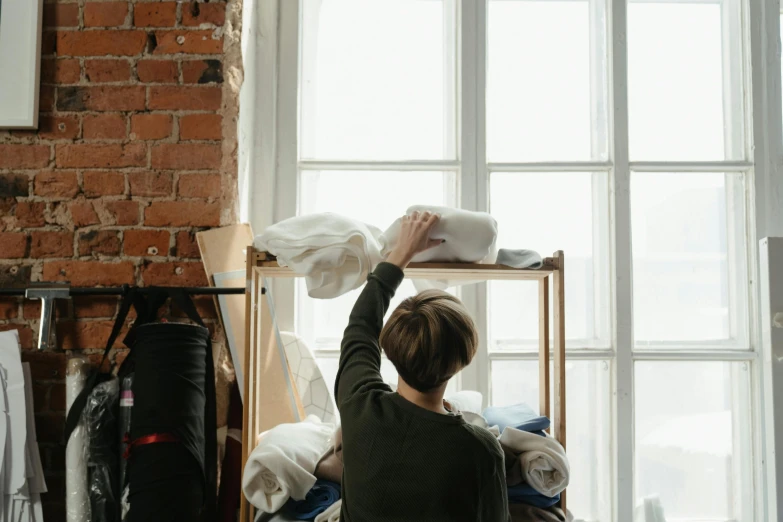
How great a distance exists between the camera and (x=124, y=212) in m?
1.70

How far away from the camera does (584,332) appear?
77.7 inches

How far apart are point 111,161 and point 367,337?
0.98m

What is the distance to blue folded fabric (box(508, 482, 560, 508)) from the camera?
1309mm

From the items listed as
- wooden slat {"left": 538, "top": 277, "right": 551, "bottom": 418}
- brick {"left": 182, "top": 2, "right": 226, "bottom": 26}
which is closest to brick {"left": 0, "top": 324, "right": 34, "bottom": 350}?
brick {"left": 182, "top": 2, "right": 226, "bottom": 26}

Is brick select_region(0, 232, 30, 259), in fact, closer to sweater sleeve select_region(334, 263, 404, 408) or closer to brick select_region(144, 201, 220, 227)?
brick select_region(144, 201, 220, 227)

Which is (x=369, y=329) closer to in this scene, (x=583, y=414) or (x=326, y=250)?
(x=326, y=250)

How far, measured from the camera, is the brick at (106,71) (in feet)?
5.65

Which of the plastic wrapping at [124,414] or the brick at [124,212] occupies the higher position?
the brick at [124,212]

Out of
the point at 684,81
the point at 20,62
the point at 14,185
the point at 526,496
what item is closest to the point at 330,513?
the point at 526,496

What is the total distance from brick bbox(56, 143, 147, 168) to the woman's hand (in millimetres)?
845

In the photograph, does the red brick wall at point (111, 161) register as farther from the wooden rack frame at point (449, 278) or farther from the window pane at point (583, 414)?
the window pane at point (583, 414)

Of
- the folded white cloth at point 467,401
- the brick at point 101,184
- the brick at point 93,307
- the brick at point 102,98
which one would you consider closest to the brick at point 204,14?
the brick at point 102,98

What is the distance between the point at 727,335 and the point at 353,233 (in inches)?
55.2

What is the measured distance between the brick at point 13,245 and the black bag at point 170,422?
0.44 meters
